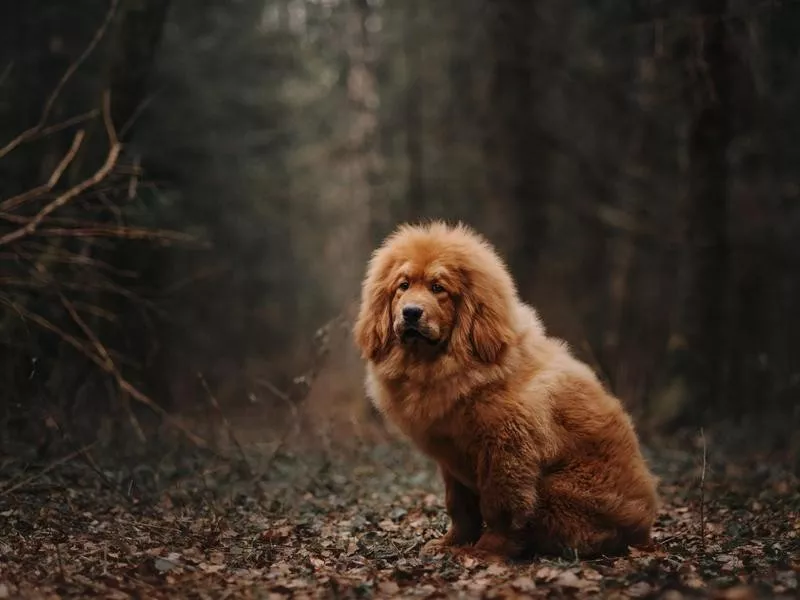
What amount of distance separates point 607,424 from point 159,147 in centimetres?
959

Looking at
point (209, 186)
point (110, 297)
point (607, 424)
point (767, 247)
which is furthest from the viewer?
point (767, 247)

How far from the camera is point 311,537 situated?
7.17 m

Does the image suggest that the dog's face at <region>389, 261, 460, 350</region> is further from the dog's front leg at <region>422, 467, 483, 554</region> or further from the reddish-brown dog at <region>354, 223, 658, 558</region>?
the dog's front leg at <region>422, 467, 483, 554</region>

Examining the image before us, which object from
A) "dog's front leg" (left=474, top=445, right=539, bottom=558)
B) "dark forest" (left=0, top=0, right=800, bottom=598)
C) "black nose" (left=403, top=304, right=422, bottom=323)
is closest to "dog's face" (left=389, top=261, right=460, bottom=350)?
→ "black nose" (left=403, top=304, right=422, bottom=323)

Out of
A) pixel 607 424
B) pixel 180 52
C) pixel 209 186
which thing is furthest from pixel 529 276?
pixel 607 424

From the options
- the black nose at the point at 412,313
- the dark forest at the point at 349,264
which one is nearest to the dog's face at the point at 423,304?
the black nose at the point at 412,313

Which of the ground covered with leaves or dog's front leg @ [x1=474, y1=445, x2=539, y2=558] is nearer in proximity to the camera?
the ground covered with leaves

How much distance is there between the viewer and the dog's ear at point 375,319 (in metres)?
6.77

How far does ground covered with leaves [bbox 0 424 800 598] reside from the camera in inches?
212

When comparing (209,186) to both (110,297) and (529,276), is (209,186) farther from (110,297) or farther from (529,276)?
(529,276)

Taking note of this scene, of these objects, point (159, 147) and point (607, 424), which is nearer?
point (607, 424)

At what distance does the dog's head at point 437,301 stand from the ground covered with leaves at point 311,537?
5.24 ft

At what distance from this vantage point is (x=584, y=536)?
624 centimetres

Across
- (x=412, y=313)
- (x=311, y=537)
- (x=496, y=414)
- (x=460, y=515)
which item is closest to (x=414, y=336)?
(x=412, y=313)
